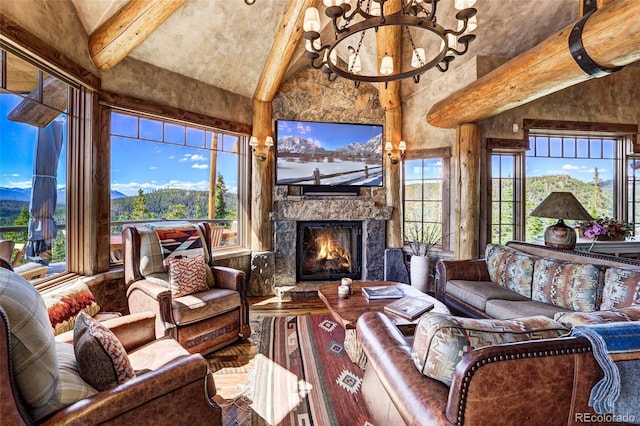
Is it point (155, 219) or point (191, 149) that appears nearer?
point (155, 219)

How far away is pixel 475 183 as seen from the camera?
4133mm

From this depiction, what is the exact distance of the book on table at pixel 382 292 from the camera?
2727 mm

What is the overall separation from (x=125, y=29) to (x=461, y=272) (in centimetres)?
429

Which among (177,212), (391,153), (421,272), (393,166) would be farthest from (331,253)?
(177,212)

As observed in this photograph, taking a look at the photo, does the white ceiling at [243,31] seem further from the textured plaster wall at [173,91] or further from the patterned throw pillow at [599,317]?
the patterned throw pillow at [599,317]

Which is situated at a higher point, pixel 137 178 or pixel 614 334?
pixel 137 178

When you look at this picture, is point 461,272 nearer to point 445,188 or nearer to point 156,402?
point 445,188

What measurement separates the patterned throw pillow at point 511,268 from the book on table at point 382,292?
1.25 m

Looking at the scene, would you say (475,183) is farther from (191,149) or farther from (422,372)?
(191,149)

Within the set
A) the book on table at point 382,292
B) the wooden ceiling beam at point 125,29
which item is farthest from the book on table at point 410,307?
the wooden ceiling beam at point 125,29

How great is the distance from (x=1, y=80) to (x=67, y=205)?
1127 millimetres

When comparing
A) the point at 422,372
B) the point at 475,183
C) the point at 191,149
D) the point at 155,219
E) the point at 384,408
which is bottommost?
the point at 384,408

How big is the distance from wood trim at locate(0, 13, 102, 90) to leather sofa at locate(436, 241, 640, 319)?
419 centimetres

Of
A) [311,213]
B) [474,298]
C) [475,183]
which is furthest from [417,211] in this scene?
[474,298]
